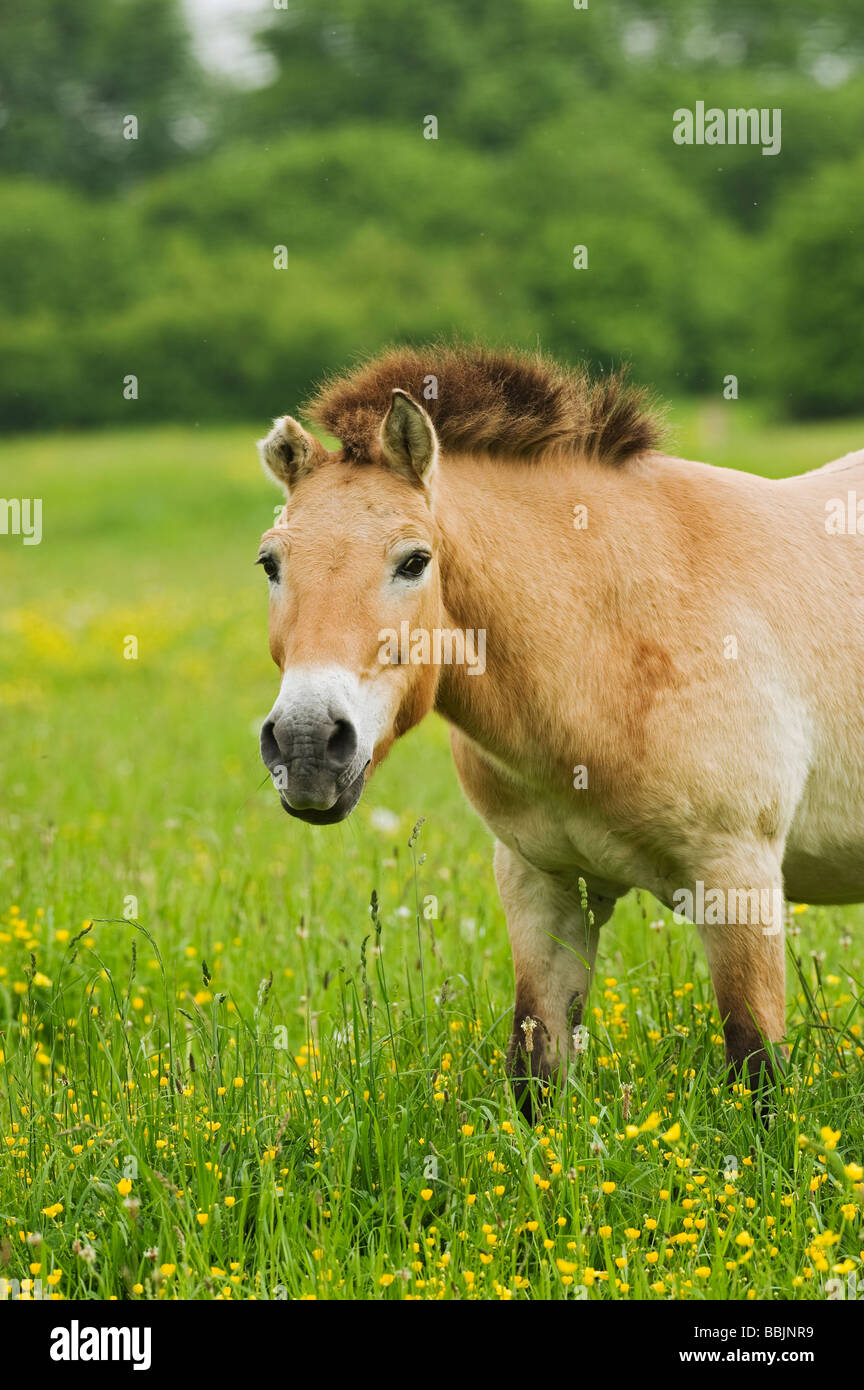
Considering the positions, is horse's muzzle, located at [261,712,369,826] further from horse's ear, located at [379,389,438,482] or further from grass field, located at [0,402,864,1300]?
horse's ear, located at [379,389,438,482]

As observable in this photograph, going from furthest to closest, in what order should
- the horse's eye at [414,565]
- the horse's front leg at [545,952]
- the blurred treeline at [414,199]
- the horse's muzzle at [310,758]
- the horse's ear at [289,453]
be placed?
the blurred treeline at [414,199] → the horse's front leg at [545,952] → the horse's ear at [289,453] → the horse's eye at [414,565] → the horse's muzzle at [310,758]

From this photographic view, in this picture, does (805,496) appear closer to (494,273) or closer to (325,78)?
(494,273)

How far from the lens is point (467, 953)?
5258 mm

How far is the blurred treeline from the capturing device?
168ft

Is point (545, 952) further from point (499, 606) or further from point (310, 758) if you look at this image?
point (310, 758)

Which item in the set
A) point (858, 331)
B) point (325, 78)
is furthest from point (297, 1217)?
point (325, 78)

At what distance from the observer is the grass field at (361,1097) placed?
10.8 feet

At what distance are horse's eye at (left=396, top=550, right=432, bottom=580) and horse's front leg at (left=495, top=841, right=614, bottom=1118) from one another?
1153mm

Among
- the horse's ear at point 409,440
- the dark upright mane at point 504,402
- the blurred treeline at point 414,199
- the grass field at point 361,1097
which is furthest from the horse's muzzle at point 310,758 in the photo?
the blurred treeline at point 414,199

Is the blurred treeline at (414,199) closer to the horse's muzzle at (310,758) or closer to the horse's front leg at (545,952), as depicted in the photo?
the horse's front leg at (545,952)

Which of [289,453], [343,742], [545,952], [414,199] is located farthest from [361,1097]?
[414,199]

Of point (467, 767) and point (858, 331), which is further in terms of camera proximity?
point (858, 331)

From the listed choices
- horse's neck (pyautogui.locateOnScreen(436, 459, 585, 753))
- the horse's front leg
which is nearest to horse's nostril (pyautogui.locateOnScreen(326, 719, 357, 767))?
horse's neck (pyautogui.locateOnScreen(436, 459, 585, 753))
